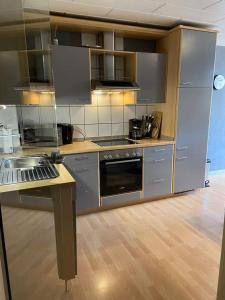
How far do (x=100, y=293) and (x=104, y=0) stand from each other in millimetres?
2606

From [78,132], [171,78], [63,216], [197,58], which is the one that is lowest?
[63,216]

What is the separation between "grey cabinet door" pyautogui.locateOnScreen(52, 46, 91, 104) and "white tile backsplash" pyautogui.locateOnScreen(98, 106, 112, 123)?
1.60 ft

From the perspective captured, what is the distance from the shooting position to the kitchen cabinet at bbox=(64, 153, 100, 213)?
2.57 m

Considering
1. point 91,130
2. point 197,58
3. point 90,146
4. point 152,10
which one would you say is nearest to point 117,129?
point 91,130

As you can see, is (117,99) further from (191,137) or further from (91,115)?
(191,137)

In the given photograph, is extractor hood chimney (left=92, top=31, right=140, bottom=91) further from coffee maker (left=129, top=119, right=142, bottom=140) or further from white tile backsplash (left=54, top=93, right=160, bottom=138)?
coffee maker (left=129, top=119, right=142, bottom=140)

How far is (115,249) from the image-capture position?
212cm

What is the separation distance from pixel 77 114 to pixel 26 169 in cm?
145

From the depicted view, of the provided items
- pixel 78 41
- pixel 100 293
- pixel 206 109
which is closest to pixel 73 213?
pixel 100 293

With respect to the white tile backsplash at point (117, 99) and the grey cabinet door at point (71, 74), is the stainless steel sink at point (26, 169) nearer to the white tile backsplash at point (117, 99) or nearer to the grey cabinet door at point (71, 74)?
the grey cabinet door at point (71, 74)

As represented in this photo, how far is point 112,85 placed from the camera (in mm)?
2740

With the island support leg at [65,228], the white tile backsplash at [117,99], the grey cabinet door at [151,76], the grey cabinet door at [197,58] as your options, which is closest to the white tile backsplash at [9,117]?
the island support leg at [65,228]

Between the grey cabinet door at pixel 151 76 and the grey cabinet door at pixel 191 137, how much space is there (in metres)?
0.32

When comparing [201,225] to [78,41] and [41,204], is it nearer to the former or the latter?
[41,204]
